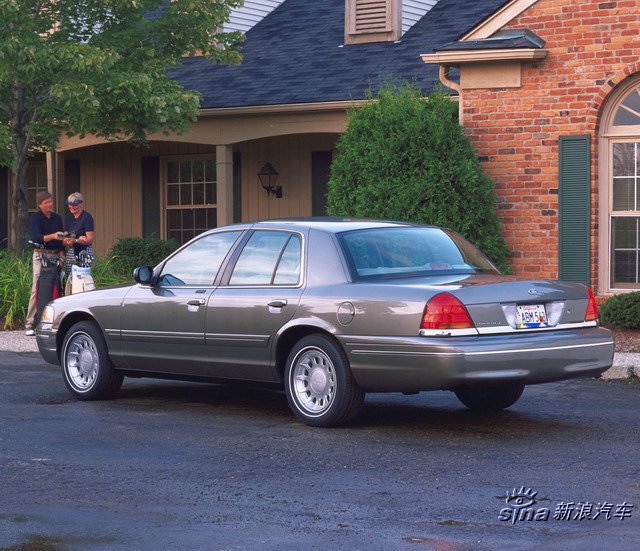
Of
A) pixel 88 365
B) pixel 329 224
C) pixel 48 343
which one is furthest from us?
pixel 48 343

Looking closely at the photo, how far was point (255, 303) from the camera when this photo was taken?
942 cm

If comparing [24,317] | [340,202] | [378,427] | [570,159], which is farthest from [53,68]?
[378,427]

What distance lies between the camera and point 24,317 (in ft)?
58.1

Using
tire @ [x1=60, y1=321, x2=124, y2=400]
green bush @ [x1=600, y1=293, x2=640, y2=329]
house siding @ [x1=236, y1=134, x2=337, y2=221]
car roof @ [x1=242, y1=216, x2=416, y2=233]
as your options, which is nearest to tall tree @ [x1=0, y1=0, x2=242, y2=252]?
house siding @ [x1=236, y1=134, x2=337, y2=221]

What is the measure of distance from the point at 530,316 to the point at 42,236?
882cm

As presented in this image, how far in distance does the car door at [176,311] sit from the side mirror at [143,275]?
0.07 meters

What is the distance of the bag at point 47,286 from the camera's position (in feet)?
53.1

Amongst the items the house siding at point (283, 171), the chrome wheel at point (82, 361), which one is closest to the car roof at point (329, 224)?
the chrome wheel at point (82, 361)

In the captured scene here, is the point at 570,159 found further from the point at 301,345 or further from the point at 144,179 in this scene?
the point at 144,179

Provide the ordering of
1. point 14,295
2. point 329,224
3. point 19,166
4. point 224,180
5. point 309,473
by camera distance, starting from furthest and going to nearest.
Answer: point 224,180, point 19,166, point 14,295, point 329,224, point 309,473

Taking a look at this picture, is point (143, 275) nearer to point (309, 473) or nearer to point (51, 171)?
point (309, 473)

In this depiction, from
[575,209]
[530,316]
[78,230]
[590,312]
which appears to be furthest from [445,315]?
[78,230]

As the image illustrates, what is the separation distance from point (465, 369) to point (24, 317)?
10.6 m

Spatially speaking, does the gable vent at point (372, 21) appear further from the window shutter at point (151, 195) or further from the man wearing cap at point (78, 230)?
the man wearing cap at point (78, 230)
